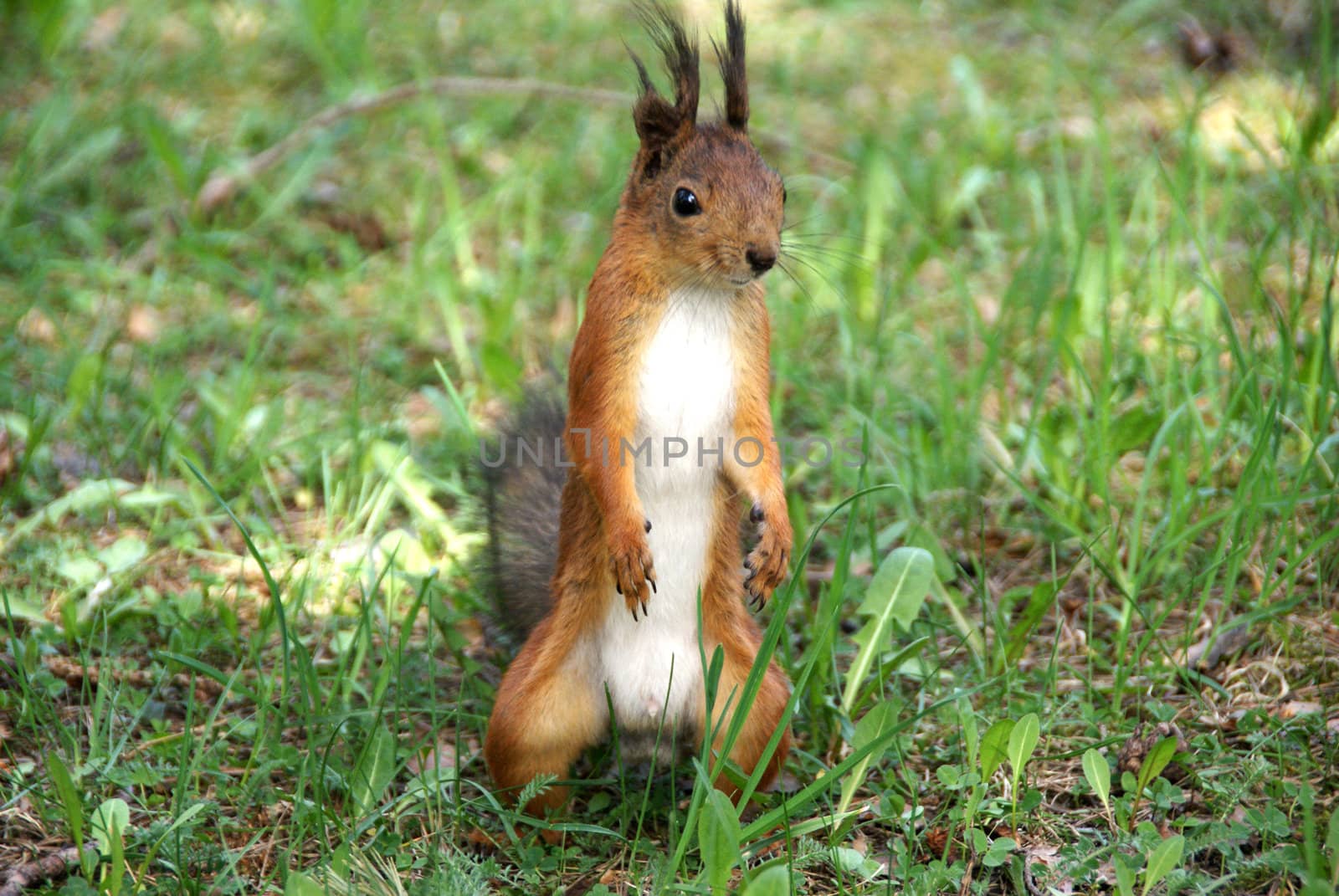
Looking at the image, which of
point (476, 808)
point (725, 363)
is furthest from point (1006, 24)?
point (476, 808)

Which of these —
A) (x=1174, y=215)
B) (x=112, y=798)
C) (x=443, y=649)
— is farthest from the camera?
(x=1174, y=215)

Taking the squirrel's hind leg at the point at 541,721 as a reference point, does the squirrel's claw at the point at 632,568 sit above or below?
above

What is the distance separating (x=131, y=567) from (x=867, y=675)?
1417 mm

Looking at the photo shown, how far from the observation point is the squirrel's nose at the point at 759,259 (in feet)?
5.94

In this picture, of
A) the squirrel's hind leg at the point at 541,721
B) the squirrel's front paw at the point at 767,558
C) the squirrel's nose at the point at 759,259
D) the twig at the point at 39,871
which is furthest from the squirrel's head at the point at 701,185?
the twig at the point at 39,871

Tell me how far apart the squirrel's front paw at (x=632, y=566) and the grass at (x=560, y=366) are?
221mm

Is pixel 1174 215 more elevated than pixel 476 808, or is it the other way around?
pixel 1174 215

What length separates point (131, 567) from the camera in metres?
2.47

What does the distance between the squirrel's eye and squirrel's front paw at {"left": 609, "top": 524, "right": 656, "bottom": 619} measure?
0.47 metres

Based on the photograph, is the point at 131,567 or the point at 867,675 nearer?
the point at 867,675

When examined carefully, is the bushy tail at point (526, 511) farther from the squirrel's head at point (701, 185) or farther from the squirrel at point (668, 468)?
the squirrel's head at point (701, 185)

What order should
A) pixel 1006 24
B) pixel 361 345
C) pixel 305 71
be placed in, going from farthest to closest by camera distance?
pixel 1006 24, pixel 305 71, pixel 361 345

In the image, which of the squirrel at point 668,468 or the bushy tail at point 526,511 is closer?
the squirrel at point 668,468

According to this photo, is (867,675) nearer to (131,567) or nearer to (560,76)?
(131,567)
